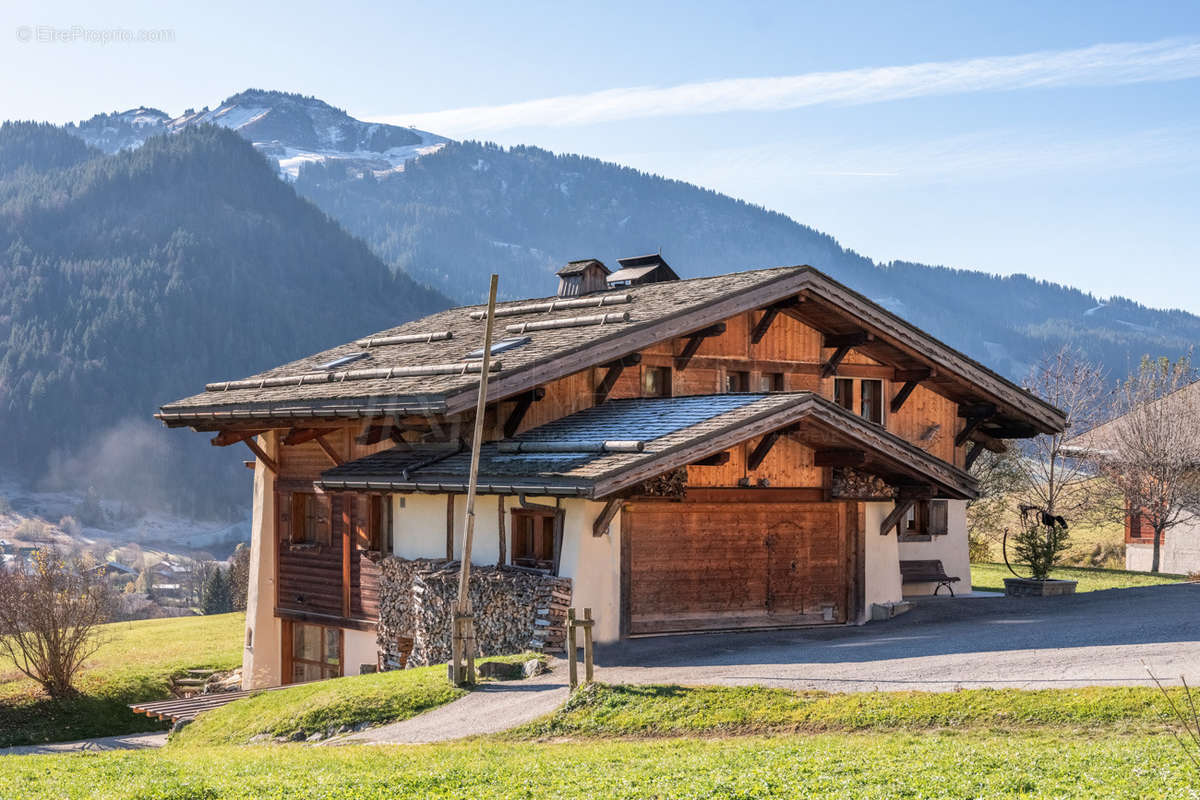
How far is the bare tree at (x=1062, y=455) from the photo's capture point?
151 feet

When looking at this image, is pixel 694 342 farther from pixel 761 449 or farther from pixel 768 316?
pixel 761 449

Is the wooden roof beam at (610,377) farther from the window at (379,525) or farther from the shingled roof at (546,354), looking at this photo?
the window at (379,525)

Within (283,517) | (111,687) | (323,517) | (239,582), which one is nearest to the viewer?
(323,517)

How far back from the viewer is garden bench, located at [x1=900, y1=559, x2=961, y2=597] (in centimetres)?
2811

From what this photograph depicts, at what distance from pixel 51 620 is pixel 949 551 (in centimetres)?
2117

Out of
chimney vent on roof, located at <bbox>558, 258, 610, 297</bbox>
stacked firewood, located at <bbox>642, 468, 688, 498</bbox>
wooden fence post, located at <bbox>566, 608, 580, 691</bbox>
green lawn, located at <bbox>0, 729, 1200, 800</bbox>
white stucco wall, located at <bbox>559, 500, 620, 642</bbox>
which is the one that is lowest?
green lawn, located at <bbox>0, 729, 1200, 800</bbox>

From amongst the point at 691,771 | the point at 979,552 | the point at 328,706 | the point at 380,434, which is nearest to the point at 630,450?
the point at 328,706

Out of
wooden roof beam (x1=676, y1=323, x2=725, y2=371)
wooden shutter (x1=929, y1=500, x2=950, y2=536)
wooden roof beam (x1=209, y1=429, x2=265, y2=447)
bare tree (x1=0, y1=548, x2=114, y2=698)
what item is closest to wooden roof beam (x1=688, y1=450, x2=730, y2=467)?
wooden roof beam (x1=676, y1=323, x2=725, y2=371)

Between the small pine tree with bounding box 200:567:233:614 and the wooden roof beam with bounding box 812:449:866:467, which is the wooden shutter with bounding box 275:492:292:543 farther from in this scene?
the small pine tree with bounding box 200:567:233:614

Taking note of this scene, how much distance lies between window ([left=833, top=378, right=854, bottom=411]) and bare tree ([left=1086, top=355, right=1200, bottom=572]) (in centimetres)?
1482

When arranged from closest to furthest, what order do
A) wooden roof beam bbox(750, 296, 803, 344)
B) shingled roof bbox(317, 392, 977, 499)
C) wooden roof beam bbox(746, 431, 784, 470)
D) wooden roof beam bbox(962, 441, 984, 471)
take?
shingled roof bbox(317, 392, 977, 499) < wooden roof beam bbox(746, 431, 784, 470) < wooden roof beam bbox(750, 296, 803, 344) < wooden roof beam bbox(962, 441, 984, 471)

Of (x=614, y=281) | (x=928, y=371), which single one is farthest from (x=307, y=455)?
(x=928, y=371)

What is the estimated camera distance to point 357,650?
1017 inches

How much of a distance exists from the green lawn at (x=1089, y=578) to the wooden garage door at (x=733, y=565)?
10.5 metres
